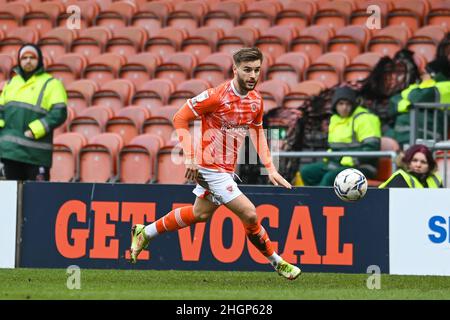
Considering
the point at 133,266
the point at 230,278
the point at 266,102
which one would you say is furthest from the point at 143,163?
the point at 230,278

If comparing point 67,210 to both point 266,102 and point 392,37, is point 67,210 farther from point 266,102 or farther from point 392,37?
point 392,37

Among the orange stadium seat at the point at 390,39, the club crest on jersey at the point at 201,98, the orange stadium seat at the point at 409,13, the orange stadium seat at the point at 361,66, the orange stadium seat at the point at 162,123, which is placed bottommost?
the club crest on jersey at the point at 201,98

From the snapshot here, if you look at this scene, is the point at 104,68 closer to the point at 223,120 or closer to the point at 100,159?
the point at 100,159

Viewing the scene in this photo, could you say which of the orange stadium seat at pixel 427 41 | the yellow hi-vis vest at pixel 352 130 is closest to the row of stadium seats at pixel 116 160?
the yellow hi-vis vest at pixel 352 130

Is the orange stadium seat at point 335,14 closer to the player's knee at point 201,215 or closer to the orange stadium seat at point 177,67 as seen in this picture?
the orange stadium seat at point 177,67

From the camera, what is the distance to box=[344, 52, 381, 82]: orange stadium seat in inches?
557

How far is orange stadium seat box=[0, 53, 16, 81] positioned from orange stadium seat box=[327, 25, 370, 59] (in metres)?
4.56

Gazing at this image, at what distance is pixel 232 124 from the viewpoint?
878cm

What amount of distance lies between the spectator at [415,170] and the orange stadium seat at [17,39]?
8215mm

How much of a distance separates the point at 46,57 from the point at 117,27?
116 cm

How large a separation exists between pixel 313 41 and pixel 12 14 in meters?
5.14

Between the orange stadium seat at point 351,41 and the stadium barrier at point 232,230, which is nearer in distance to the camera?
the stadium barrier at point 232,230

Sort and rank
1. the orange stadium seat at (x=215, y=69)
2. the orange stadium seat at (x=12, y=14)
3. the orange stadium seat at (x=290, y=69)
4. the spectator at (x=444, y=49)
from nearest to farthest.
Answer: the spectator at (x=444, y=49) → the orange stadium seat at (x=290, y=69) → the orange stadium seat at (x=215, y=69) → the orange stadium seat at (x=12, y=14)

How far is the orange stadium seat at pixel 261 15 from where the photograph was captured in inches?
643
